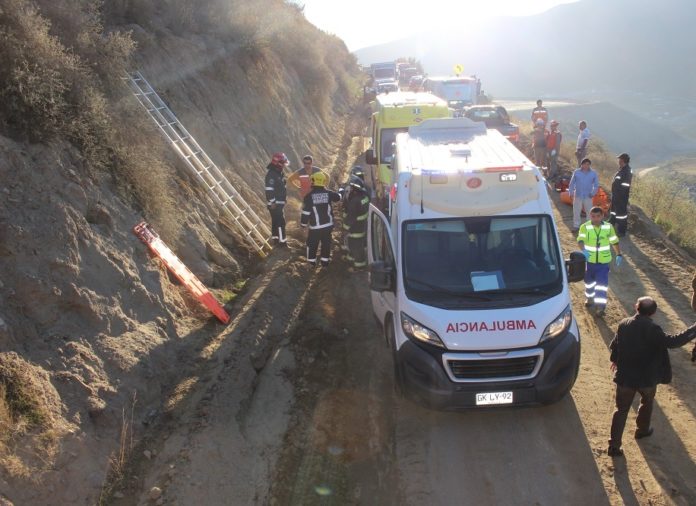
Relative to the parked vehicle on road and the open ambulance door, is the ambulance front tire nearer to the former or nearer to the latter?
the open ambulance door

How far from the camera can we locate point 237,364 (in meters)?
7.54

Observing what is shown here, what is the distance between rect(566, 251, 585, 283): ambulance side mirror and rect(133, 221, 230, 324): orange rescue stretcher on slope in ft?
15.4

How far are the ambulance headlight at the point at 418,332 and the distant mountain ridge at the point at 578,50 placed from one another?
379 feet

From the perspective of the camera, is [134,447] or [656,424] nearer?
[134,447]

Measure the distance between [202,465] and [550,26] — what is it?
617 ft

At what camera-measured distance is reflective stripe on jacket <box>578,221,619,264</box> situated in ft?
29.3

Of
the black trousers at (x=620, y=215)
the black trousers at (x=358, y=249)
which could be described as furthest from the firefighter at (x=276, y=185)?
the black trousers at (x=620, y=215)

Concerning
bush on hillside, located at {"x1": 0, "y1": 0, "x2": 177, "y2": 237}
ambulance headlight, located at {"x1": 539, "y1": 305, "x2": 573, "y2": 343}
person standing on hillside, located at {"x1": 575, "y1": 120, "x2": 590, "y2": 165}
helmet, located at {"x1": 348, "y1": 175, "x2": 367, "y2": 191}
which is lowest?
person standing on hillside, located at {"x1": 575, "y1": 120, "x2": 590, "y2": 165}

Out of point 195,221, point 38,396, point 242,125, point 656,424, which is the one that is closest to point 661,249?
point 656,424

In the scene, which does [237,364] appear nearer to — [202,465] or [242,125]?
[202,465]

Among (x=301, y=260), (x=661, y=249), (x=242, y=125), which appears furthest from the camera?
(x=242, y=125)

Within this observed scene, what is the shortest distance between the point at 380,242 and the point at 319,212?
8.90ft

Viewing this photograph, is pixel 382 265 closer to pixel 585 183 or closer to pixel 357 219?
pixel 357 219

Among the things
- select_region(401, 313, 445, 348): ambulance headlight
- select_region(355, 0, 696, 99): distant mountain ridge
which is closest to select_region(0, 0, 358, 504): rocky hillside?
select_region(401, 313, 445, 348): ambulance headlight
